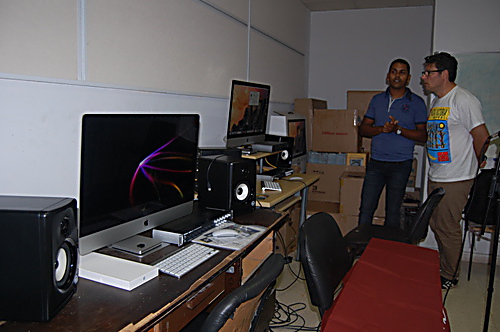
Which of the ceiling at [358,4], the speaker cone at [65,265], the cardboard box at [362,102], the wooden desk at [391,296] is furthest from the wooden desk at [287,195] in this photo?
the ceiling at [358,4]

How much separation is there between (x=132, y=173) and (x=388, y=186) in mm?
2711

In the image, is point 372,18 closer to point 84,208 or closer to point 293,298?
point 293,298

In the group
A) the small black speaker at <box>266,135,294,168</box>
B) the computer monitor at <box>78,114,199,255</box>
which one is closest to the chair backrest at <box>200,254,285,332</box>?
the computer monitor at <box>78,114,199,255</box>

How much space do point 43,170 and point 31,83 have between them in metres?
0.35

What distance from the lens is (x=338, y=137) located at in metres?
4.68

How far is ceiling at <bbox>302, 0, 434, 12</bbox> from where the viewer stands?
195 inches

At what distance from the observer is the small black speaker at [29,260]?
105 centimetres

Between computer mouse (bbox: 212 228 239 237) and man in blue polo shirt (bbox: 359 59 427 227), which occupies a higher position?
man in blue polo shirt (bbox: 359 59 427 227)

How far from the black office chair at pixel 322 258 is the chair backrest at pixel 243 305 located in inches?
12.6

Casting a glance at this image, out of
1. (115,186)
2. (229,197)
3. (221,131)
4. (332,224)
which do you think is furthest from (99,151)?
(221,131)

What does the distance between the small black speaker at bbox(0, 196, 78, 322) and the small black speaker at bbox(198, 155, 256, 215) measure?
1.12 meters

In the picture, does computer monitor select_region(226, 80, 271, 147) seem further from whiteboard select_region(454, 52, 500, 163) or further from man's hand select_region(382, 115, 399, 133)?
whiteboard select_region(454, 52, 500, 163)

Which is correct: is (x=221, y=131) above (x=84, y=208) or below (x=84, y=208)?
above

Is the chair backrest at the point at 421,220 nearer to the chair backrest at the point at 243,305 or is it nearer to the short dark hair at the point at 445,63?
the short dark hair at the point at 445,63
